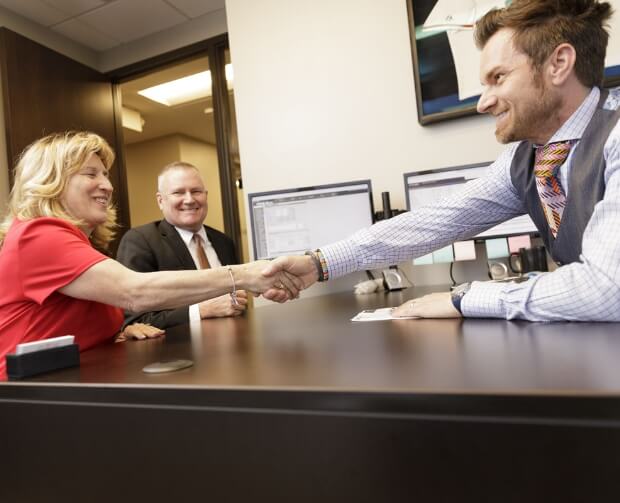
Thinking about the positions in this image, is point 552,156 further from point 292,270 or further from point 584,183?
point 292,270

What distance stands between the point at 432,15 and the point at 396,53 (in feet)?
0.74

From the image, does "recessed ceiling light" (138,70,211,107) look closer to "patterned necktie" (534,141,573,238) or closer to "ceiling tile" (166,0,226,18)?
"ceiling tile" (166,0,226,18)

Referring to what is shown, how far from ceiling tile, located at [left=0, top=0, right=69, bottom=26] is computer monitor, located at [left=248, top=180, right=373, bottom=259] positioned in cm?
203

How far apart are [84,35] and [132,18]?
1.46 feet

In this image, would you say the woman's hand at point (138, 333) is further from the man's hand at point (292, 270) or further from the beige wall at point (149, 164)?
the beige wall at point (149, 164)

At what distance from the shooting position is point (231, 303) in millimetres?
1462

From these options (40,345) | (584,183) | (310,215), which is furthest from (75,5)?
(584,183)

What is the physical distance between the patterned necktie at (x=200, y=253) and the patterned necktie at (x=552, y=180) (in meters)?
1.54

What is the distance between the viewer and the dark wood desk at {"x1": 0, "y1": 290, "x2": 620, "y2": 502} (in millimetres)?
417

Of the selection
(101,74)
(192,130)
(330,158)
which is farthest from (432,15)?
(192,130)

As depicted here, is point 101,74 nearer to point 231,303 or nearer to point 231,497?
point 231,303

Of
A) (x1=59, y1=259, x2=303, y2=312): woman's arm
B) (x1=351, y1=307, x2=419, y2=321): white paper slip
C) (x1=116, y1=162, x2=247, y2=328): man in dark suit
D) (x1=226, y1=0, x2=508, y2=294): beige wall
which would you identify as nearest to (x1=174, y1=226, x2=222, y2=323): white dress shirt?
(x1=116, y1=162, x2=247, y2=328): man in dark suit

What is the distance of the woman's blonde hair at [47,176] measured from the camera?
122 centimetres

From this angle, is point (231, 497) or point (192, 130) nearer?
point (231, 497)
